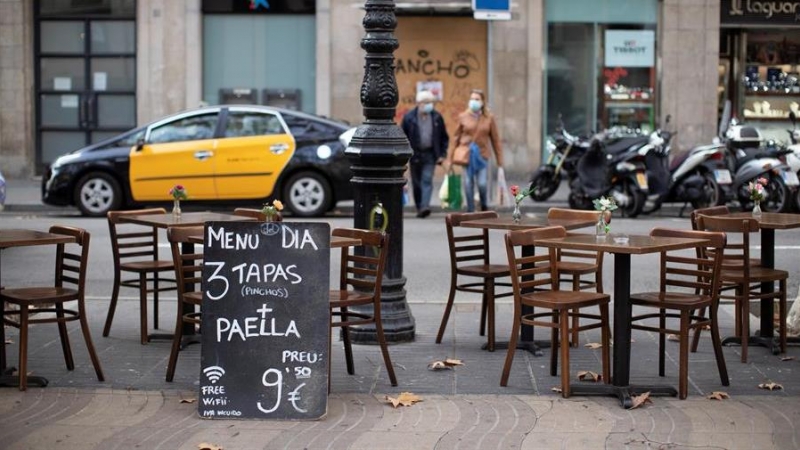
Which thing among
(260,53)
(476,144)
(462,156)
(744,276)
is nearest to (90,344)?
(744,276)

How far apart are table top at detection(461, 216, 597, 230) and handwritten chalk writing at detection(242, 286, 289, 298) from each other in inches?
82.3

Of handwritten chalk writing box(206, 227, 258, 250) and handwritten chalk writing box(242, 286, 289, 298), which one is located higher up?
handwritten chalk writing box(206, 227, 258, 250)

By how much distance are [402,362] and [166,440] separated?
231cm

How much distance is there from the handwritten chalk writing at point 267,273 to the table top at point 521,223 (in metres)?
2.04

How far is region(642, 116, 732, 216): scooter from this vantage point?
19.2 m

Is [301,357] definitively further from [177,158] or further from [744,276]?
[177,158]

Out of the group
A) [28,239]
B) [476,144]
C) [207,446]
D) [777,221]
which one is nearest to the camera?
[207,446]

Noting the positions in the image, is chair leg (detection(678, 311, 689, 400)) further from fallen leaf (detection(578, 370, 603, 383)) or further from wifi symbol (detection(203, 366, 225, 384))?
wifi symbol (detection(203, 366, 225, 384))

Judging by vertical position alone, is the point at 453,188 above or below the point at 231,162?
below

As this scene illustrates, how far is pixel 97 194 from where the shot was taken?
19156 mm

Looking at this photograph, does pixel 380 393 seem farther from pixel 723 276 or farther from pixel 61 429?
pixel 723 276

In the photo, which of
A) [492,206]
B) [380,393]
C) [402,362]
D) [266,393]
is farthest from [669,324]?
[492,206]

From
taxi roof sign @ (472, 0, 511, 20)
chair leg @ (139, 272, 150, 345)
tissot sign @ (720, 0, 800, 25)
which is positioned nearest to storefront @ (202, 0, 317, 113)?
taxi roof sign @ (472, 0, 511, 20)

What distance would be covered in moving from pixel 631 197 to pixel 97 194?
24.5 feet
